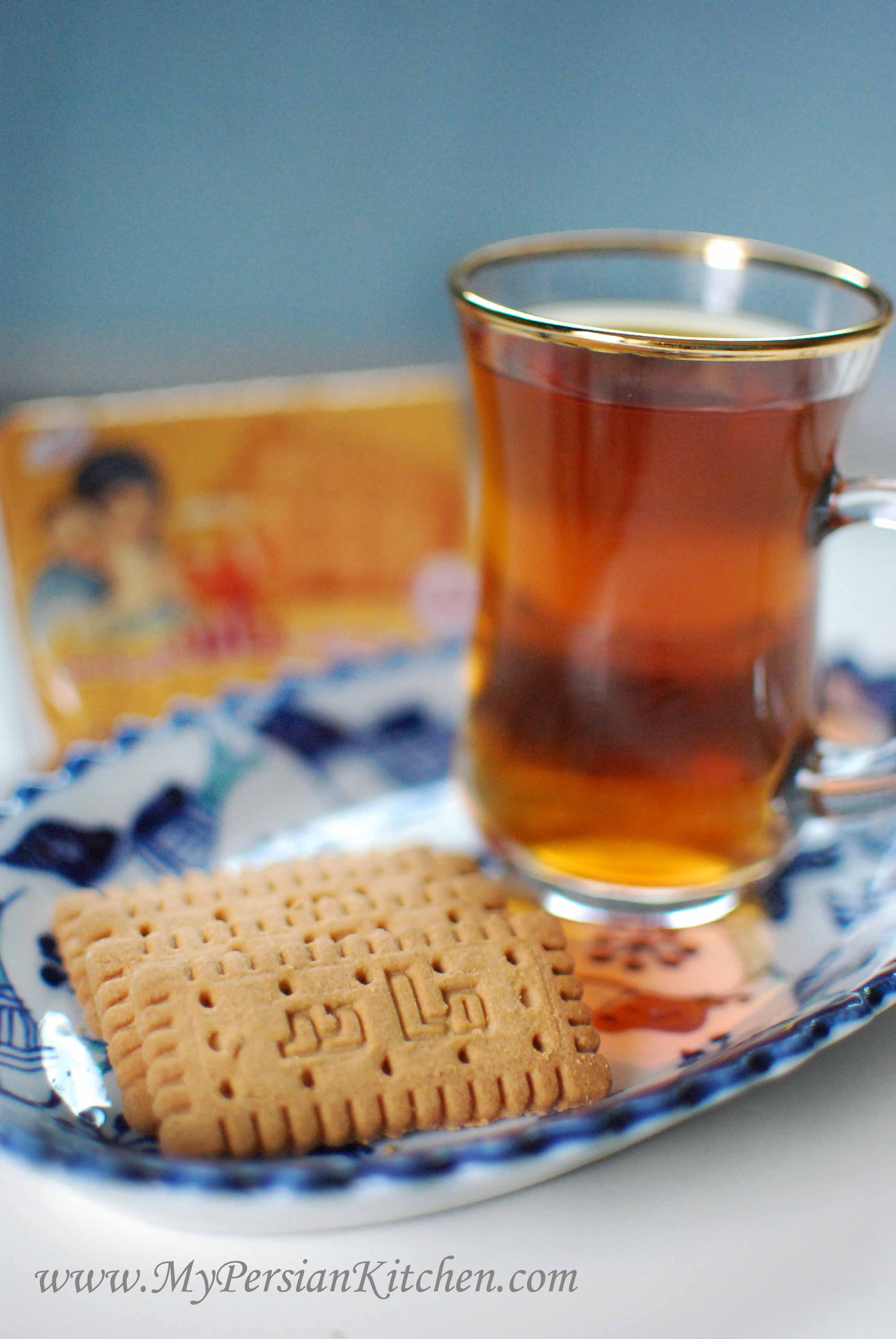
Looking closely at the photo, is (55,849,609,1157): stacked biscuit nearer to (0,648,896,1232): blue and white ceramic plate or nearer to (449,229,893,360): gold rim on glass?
(0,648,896,1232): blue and white ceramic plate

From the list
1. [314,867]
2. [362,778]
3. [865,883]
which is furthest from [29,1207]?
[865,883]

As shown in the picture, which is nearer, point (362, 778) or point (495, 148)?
point (362, 778)

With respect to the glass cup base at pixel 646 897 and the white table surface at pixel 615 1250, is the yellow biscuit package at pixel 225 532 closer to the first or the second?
the glass cup base at pixel 646 897

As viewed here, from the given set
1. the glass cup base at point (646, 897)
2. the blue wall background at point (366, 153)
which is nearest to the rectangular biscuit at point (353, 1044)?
the glass cup base at point (646, 897)

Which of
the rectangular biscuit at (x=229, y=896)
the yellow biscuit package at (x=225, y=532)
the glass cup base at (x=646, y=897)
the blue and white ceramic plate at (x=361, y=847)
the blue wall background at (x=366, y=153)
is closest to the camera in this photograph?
the blue and white ceramic plate at (x=361, y=847)

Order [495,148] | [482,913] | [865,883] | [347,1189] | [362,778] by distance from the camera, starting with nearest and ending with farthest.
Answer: [347,1189] → [482,913] → [865,883] → [362,778] → [495,148]

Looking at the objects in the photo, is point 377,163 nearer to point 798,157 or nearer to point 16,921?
point 798,157

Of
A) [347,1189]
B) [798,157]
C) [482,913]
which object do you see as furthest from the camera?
[798,157]

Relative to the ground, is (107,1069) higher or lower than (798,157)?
lower

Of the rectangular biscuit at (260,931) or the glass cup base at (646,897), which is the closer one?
the rectangular biscuit at (260,931)
